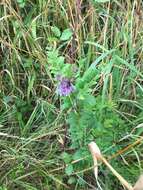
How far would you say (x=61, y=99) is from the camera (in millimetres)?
1858

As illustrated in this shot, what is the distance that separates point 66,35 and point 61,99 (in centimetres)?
34

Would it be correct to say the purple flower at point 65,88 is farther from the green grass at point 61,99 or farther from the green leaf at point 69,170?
the green leaf at point 69,170

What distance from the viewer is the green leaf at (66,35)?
6.75ft

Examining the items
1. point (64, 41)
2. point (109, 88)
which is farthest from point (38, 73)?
point (109, 88)

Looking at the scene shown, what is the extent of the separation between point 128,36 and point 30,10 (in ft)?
1.52

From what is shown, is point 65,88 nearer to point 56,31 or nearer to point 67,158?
point 67,158

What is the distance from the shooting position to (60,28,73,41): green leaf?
2.06m

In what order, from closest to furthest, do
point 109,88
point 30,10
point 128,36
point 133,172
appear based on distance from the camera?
point 133,172 → point 109,88 → point 128,36 → point 30,10

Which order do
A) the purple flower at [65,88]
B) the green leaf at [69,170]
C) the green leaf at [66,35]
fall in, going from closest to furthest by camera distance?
1. the purple flower at [65,88]
2. the green leaf at [69,170]
3. the green leaf at [66,35]

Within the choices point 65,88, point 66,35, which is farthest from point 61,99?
point 66,35

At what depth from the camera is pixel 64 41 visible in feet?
6.94

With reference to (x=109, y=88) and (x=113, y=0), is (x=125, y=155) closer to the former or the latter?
(x=109, y=88)

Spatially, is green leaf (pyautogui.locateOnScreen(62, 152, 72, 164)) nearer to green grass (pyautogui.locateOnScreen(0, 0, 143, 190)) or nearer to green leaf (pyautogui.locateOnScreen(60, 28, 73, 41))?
green grass (pyautogui.locateOnScreen(0, 0, 143, 190))

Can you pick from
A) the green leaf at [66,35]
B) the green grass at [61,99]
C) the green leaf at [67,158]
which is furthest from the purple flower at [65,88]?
the green leaf at [66,35]
